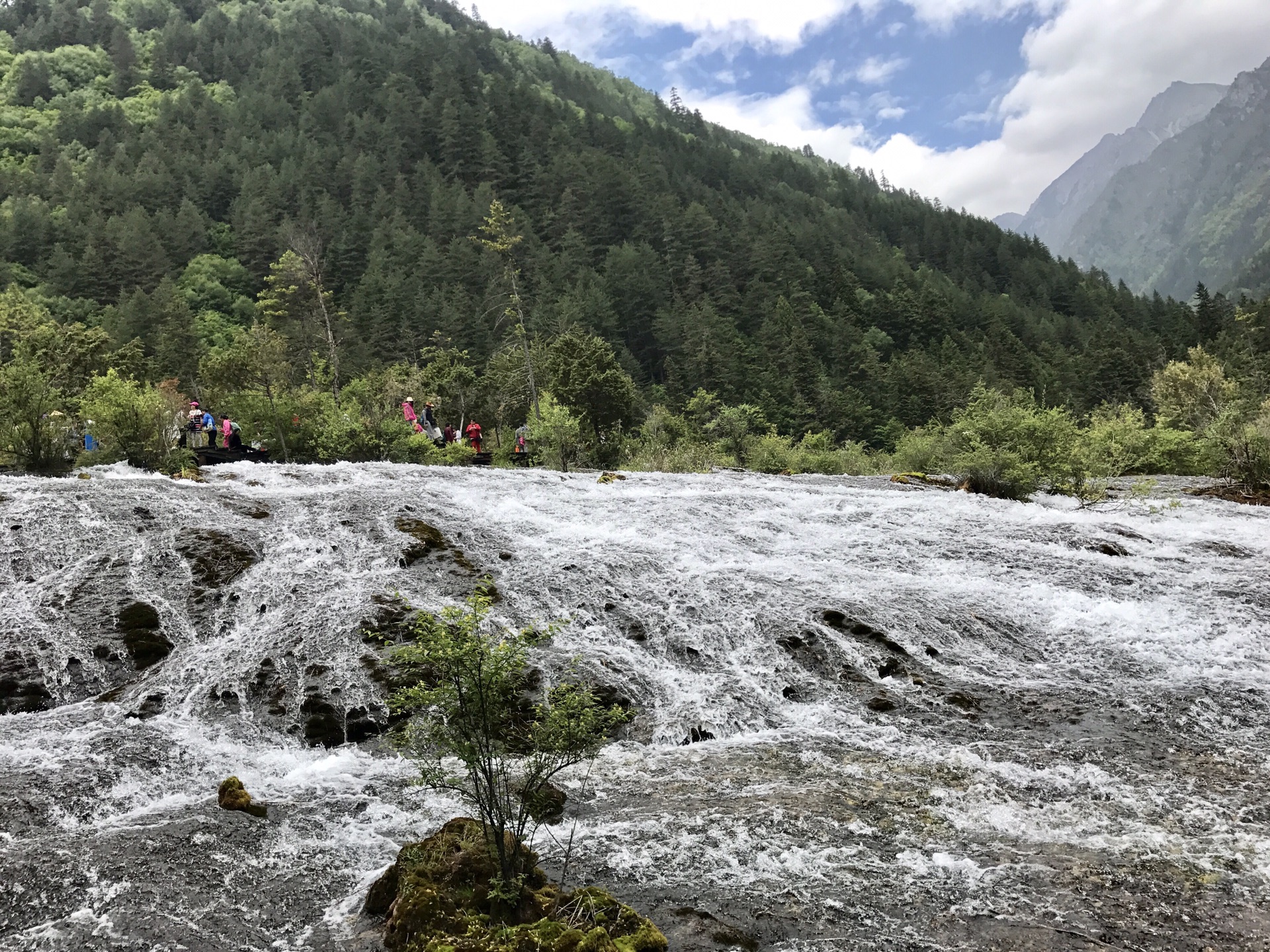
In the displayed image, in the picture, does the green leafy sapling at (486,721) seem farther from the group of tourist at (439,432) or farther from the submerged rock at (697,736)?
the group of tourist at (439,432)

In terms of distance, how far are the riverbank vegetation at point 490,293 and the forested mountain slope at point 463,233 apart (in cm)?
47

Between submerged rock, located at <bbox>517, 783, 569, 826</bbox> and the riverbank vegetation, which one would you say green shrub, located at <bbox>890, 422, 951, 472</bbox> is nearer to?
the riverbank vegetation

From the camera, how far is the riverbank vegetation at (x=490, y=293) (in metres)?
28.6

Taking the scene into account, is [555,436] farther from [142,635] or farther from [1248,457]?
[1248,457]

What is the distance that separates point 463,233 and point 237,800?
92.5 meters

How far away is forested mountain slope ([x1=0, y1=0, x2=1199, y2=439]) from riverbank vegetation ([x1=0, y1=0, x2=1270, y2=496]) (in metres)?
0.47

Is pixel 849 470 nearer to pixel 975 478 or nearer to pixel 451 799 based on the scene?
pixel 975 478

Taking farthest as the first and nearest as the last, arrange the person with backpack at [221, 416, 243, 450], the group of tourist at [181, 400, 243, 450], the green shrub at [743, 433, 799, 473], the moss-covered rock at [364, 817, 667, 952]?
the green shrub at [743, 433, 799, 473], the person with backpack at [221, 416, 243, 450], the group of tourist at [181, 400, 243, 450], the moss-covered rock at [364, 817, 667, 952]

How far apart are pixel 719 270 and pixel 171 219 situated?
201ft

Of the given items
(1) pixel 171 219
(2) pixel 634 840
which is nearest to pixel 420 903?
(2) pixel 634 840

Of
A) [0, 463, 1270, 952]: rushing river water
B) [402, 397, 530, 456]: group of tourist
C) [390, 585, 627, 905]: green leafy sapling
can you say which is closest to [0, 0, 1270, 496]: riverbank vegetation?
[402, 397, 530, 456]: group of tourist

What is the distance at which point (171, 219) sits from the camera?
274 feet

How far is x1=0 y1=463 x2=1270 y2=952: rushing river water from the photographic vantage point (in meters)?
5.23

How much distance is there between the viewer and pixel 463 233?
91.6m
